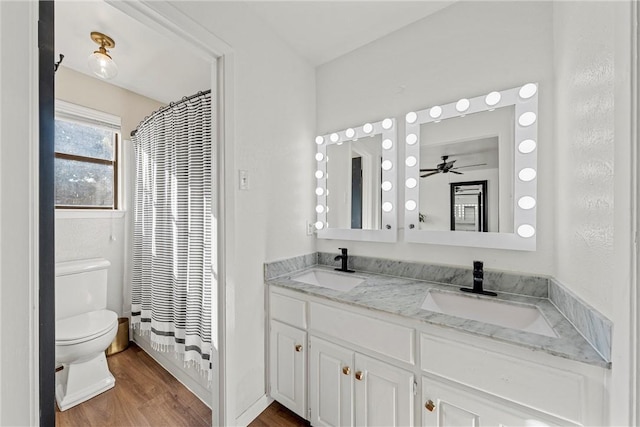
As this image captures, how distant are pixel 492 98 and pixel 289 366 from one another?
186cm

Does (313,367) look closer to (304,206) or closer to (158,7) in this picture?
(304,206)

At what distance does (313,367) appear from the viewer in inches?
54.3

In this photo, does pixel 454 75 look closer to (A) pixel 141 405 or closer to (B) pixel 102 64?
(B) pixel 102 64

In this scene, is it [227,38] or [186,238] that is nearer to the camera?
[227,38]

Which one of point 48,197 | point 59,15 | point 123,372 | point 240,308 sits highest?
point 59,15

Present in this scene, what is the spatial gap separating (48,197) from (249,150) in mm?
1090

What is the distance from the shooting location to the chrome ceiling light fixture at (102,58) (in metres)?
1.62

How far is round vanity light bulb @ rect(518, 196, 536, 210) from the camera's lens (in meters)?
1.24

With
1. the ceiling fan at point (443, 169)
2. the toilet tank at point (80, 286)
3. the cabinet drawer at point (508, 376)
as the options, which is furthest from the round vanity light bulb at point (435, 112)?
the toilet tank at point (80, 286)

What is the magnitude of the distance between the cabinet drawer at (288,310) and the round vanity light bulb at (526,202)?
4.04 feet

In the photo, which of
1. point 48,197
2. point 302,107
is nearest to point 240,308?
point 48,197

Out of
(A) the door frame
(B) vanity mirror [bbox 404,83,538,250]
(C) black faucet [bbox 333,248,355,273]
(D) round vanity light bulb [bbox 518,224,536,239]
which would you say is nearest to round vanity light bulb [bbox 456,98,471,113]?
(B) vanity mirror [bbox 404,83,538,250]

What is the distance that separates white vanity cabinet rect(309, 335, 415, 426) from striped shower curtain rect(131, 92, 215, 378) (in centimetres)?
71

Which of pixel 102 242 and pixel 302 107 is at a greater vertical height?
pixel 302 107
